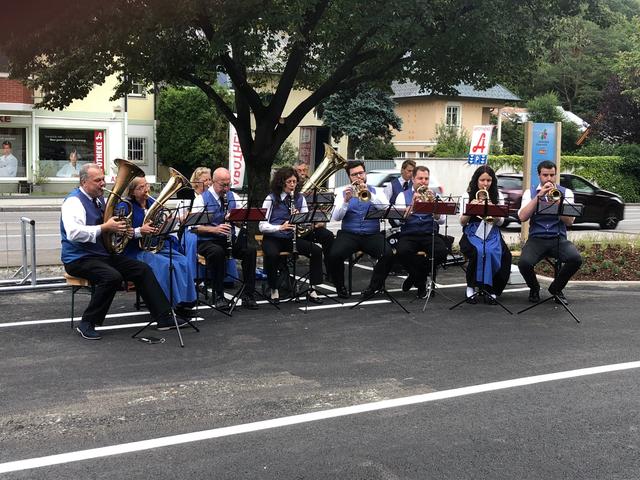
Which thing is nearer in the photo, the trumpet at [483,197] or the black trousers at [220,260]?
the black trousers at [220,260]

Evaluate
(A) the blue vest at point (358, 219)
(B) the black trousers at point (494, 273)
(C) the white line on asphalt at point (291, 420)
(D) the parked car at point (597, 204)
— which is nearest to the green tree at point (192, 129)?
(D) the parked car at point (597, 204)

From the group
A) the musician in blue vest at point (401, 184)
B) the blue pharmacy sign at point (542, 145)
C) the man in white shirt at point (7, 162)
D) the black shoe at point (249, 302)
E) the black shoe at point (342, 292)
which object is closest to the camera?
the black shoe at point (249, 302)

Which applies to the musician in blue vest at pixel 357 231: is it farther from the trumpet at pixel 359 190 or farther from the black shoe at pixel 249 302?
the black shoe at pixel 249 302

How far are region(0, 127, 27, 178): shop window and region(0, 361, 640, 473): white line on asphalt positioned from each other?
95.6 feet

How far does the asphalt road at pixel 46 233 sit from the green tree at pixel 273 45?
2.83 meters

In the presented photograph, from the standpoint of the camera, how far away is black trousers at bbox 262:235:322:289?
30.5ft

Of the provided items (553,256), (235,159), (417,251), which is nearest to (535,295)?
(553,256)

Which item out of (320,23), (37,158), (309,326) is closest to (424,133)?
(37,158)

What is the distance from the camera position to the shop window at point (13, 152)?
30.7 m

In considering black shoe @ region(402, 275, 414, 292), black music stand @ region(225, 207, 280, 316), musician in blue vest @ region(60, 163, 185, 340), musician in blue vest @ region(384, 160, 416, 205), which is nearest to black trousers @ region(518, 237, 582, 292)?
black shoe @ region(402, 275, 414, 292)

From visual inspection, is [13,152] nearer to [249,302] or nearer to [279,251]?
[279,251]

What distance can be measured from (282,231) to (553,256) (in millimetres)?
3568

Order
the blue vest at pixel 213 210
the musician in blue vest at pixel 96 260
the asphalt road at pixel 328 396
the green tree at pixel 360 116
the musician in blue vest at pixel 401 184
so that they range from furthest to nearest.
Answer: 1. the green tree at pixel 360 116
2. the musician in blue vest at pixel 401 184
3. the blue vest at pixel 213 210
4. the musician in blue vest at pixel 96 260
5. the asphalt road at pixel 328 396

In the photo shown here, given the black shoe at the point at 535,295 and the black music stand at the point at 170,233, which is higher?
the black music stand at the point at 170,233
